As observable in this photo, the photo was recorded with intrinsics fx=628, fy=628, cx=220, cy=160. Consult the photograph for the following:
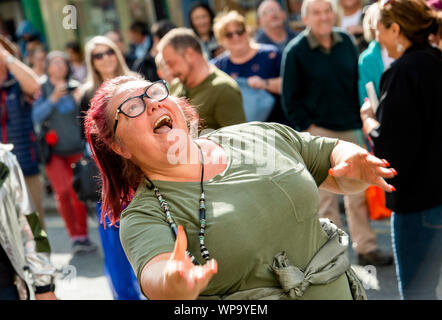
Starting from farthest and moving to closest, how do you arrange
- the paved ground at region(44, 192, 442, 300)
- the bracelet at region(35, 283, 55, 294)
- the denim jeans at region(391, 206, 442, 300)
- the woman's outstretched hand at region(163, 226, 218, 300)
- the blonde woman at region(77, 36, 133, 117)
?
the blonde woman at region(77, 36, 133, 117)
the paved ground at region(44, 192, 442, 300)
the denim jeans at region(391, 206, 442, 300)
the bracelet at region(35, 283, 55, 294)
the woman's outstretched hand at region(163, 226, 218, 300)

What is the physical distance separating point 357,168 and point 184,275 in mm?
801

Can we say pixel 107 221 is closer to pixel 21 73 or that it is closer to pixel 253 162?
pixel 21 73

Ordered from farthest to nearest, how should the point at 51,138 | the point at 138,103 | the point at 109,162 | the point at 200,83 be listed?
the point at 51,138 < the point at 200,83 < the point at 109,162 < the point at 138,103

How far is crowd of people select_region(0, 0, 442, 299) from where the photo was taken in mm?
1902

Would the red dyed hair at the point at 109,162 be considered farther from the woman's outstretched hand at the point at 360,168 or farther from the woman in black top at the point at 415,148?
the woman in black top at the point at 415,148

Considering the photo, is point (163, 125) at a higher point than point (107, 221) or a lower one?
higher

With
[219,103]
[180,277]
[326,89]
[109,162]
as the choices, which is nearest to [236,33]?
[326,89]

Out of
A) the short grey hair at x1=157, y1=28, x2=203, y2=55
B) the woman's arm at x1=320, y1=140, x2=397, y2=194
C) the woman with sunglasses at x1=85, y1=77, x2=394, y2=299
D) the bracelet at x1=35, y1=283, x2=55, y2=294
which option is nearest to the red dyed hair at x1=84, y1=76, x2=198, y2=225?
the woman with sunglasses at x1=85, y1=77, x2=394, y2=299

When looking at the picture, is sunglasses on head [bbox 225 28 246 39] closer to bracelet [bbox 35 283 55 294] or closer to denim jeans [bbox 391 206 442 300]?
denim jeans [bbox 391 206 442 300]

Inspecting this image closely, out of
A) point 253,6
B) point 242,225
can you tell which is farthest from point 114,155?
point 253,6

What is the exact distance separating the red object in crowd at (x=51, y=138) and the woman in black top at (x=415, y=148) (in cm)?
409

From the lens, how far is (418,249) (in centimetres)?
307

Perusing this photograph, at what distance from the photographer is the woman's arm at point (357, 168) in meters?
1.96

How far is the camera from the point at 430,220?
3.07 m
